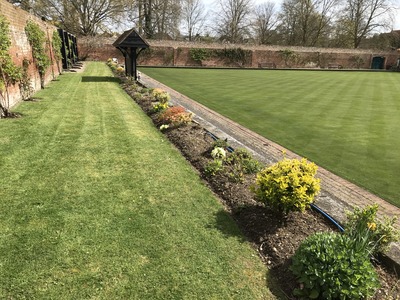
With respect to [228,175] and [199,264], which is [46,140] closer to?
[228,175]

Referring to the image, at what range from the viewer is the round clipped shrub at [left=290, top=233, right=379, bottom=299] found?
8.92 ft

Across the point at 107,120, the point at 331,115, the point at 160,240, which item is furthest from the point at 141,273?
the point at 331,115

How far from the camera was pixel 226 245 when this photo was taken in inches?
144

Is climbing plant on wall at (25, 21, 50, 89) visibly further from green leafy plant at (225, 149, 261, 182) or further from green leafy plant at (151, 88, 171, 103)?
green leafy plant at (225, 149, 261, 182)

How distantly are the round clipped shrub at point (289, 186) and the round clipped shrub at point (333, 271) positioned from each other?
0.72m

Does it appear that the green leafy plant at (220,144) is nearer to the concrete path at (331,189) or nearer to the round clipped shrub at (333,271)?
the concrete path at (331,189)

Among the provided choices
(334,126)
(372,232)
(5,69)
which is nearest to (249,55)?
(334,126)

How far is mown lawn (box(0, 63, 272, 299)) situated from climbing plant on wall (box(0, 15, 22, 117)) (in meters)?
1.75

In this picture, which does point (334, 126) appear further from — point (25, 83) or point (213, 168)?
point (25, 83)

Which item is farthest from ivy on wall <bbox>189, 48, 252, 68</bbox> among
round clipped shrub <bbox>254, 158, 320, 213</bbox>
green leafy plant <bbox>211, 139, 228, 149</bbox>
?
round clipped shrub <bbox>254, 158, 320, 213</bbox>

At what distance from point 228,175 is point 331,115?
301 inches

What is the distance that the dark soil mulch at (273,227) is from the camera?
3.16 m

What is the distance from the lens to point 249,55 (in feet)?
143

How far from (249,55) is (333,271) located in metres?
44.1
